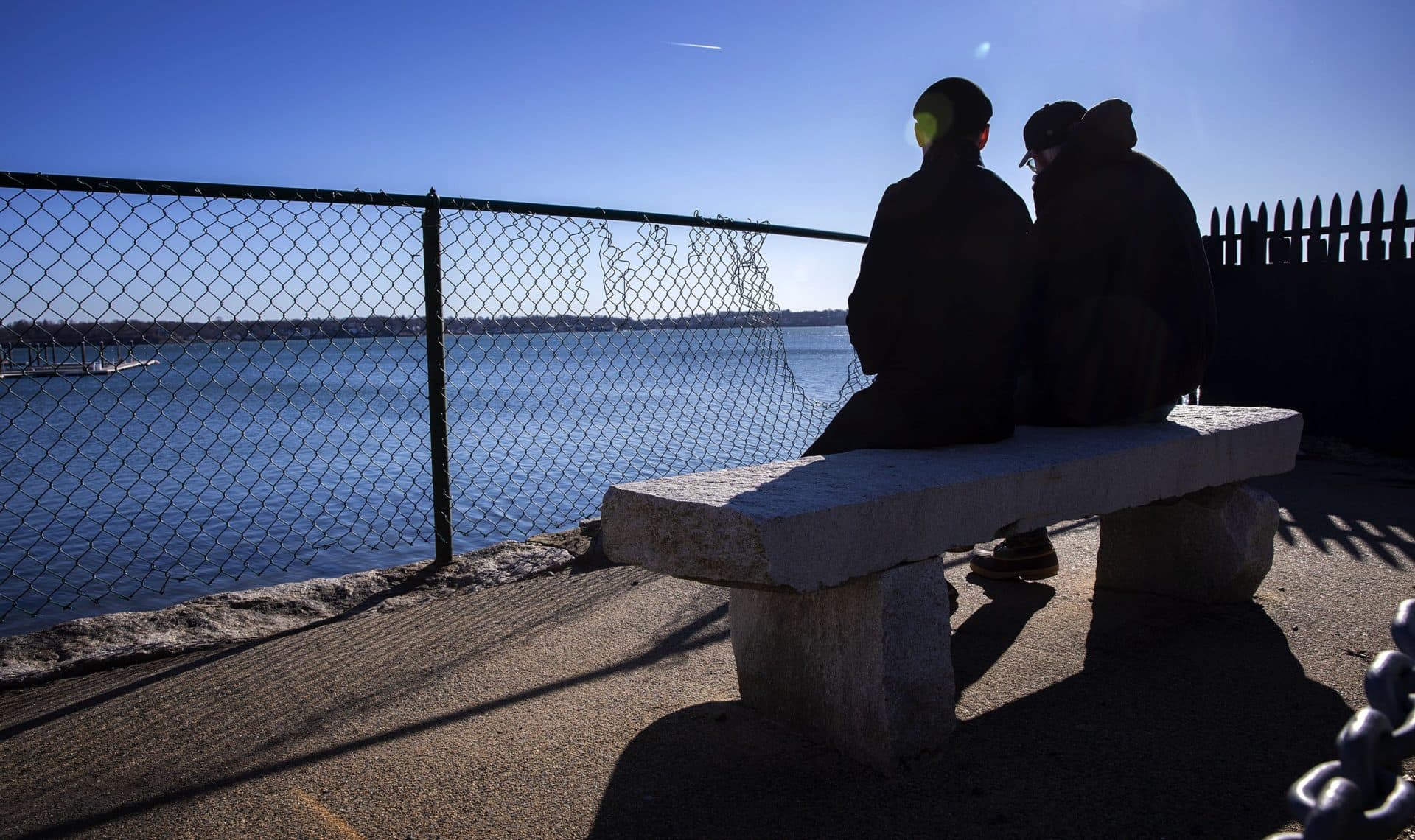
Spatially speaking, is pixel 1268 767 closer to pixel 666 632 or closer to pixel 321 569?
pixel 666 632

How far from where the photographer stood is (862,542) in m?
2.36

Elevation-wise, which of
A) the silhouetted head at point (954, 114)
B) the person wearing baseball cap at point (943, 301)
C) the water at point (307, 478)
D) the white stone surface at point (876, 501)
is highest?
the silhouetted head at point (954, 114)

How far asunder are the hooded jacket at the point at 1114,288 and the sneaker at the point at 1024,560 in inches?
27.3

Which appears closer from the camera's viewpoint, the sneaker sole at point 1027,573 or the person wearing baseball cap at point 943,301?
the person wearing baseball cap at point 943,301

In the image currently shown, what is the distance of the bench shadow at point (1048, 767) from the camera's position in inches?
90.7

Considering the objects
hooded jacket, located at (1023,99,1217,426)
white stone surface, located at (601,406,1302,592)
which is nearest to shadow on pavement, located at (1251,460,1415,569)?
hooded jacket, located at (1023,99,1217,426)

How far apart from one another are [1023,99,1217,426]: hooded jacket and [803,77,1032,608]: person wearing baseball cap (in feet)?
1.93

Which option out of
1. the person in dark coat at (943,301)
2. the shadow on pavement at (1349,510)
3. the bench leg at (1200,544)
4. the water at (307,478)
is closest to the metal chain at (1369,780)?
the person in dark coat at (943,301)

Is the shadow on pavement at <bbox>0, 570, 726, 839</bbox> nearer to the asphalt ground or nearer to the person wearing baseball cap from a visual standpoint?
the asphalt ground

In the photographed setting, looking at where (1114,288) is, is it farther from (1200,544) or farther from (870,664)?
(870,664)

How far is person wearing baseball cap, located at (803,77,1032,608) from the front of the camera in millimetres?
3123

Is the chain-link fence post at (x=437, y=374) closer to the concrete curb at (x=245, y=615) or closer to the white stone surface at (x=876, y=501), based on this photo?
the concrete curb at (x=245, y=615)

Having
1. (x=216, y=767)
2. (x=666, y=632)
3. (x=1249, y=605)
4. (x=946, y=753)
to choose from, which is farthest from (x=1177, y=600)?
(x=216, y=767)

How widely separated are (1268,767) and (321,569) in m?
5.96
